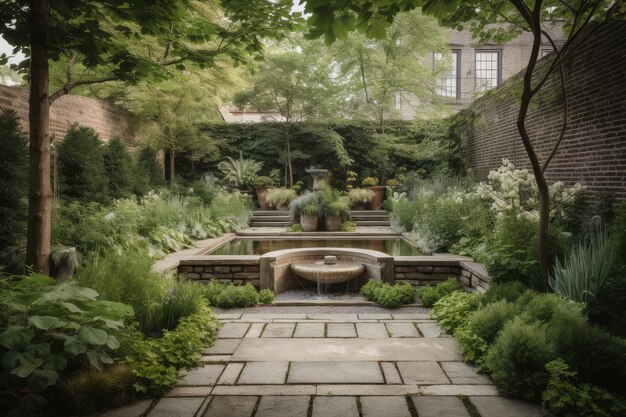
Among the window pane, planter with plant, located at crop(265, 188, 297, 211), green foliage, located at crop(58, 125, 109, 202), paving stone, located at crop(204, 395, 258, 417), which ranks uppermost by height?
the window pane

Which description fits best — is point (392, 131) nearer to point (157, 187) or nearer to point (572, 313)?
point (157, 187)

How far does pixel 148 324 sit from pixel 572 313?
9.62 feet

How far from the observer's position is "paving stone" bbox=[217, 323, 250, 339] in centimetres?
344

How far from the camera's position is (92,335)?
6.83 feet

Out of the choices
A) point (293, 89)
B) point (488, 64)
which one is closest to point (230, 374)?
point (293, 89)

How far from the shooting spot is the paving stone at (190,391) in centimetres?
238

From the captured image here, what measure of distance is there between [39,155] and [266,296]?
2.90 metres

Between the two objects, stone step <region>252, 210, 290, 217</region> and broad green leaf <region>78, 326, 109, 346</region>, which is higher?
stone step <region>252, 210, 290, 217</region>

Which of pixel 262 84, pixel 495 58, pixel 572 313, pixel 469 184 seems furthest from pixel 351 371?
pixel 495 58

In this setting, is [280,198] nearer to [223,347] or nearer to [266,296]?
[266,296]

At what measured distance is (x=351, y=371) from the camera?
8.86ft

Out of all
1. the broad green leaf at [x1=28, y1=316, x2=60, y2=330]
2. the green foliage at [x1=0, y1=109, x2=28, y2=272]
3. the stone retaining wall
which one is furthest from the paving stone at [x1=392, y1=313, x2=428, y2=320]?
the green foliage at [x1=0, y1=109, x2=28, y2=272]

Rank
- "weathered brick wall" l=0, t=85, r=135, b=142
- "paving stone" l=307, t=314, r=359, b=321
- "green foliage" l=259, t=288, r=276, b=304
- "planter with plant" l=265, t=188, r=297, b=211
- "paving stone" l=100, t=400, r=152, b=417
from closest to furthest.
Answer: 1. "paving stone" l=100, t=400, r=152, b=417
2. "paving stone" l=307, t=314, r=359, b=321
3. "green foliage" l=259, t=288, r=276, b=304
4. "weathered brick wall" l=0, t=85, r=135, b=142
5. "planter with plant" l=265, t=188, r=297, b=211

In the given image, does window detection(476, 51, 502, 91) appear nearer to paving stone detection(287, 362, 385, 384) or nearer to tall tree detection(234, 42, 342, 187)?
tall tree detection(234, 42, 342, 187)
